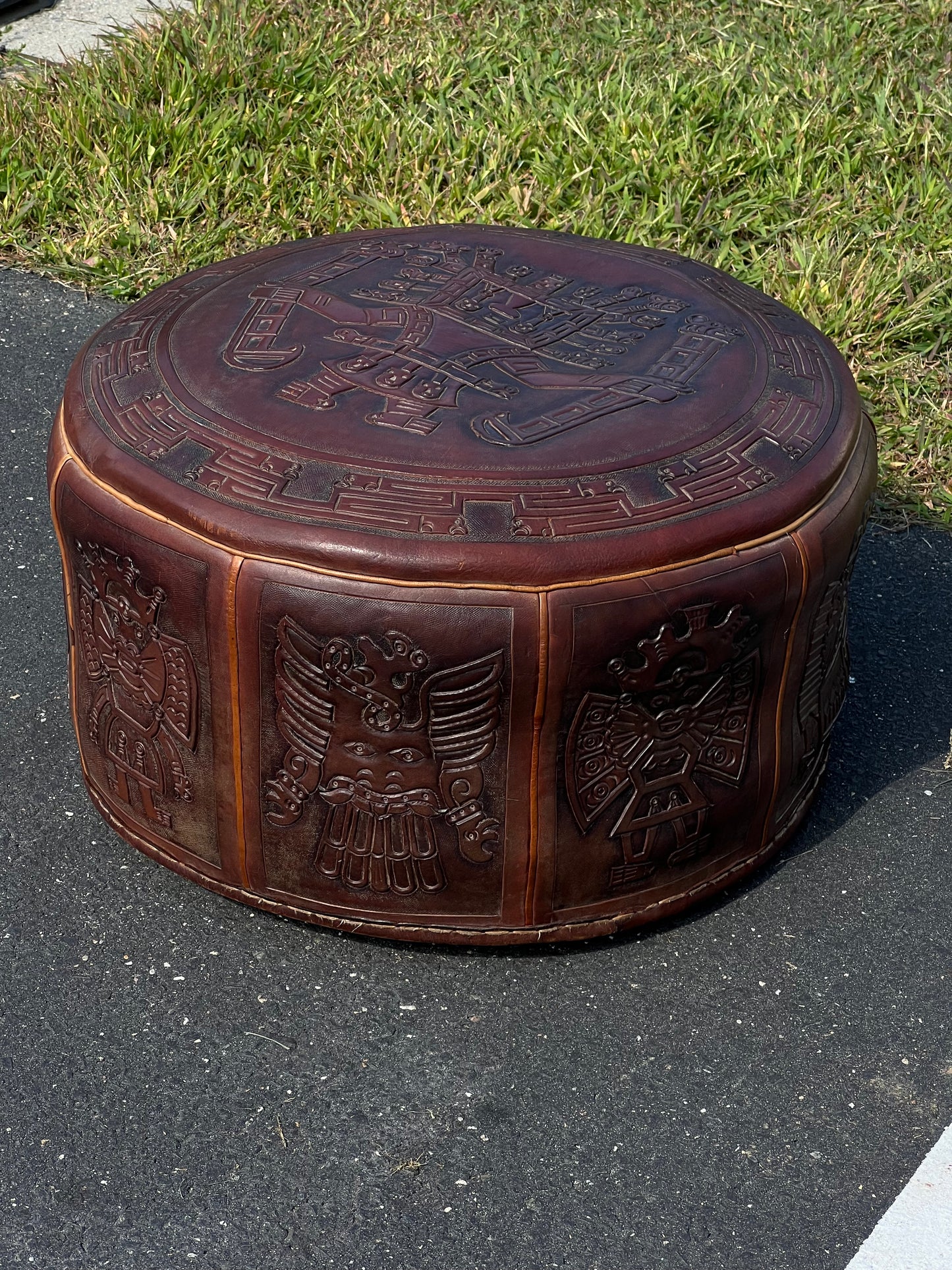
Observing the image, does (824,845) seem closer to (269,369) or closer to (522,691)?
(522,691)

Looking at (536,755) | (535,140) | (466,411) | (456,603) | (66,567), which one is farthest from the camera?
(535,140)

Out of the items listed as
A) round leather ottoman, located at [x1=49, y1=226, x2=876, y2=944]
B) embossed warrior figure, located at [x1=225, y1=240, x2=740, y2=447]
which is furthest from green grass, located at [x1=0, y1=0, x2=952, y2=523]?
round leather ottoman, located at [x1=49, y1=226, x2=876, y2=944]

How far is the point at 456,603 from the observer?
1973 millimetres

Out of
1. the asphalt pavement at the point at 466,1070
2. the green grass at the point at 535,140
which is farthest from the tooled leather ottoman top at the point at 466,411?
the green grass at the point at 535,140

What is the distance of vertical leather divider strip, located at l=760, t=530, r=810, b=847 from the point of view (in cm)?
215

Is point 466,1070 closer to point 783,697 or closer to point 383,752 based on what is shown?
point 383,752

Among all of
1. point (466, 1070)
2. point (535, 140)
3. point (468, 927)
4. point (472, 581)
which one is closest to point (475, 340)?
point (472, 581)

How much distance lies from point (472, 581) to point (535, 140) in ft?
10.2

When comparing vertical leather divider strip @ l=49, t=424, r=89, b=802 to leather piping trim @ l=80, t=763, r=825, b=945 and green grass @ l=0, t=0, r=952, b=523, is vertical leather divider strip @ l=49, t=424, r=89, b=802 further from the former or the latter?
green grass @ l=0, t=0, r=952, b=523

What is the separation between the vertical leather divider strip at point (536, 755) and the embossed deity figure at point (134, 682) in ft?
1.71

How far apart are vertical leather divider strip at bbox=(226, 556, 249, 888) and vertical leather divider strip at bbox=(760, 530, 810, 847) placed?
32.6 inches

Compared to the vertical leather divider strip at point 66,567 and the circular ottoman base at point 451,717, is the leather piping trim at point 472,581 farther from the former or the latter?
the vertical leather divider strip at point 66,567

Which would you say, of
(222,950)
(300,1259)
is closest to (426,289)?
Answer: (222,950)

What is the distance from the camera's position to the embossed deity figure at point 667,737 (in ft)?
6.79
